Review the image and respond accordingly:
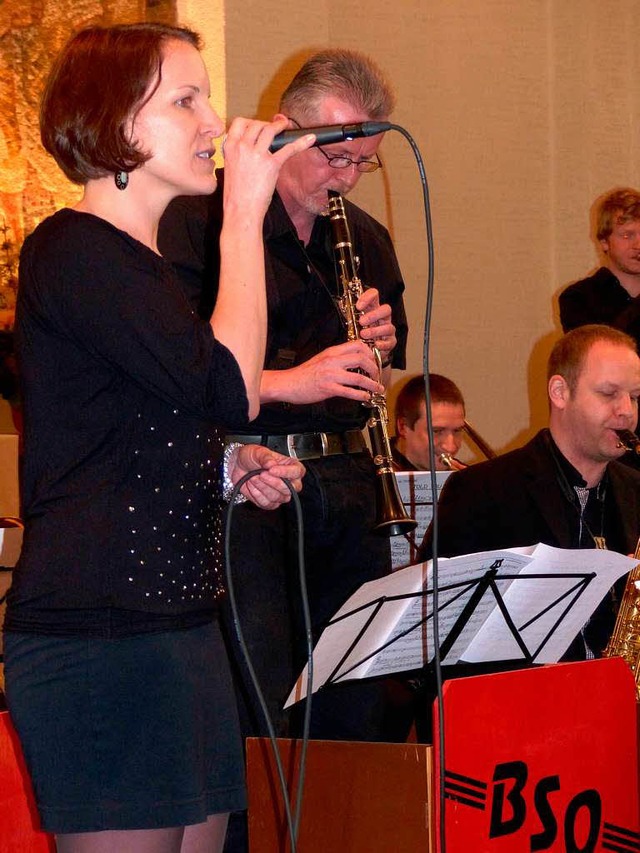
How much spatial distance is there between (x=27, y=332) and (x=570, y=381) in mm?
2157

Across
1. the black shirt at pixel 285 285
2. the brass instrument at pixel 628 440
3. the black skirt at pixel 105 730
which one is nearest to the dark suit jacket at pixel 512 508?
the brass instrument at pixel 628 440

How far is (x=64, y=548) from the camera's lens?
56.6 inches

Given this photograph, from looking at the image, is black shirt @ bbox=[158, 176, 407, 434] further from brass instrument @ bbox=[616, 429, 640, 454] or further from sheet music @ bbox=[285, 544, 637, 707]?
brass instrument @ bbox=[616, 429, 640, 454]

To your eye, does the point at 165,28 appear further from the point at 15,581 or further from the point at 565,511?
the point at 565,511

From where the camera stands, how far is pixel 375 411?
245 centimetres

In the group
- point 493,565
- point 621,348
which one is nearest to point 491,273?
point 621,348

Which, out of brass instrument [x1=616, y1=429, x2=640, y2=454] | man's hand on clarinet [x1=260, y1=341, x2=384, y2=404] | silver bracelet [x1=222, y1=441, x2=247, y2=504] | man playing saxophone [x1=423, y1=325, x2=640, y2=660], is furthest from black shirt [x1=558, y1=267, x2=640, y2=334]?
silver bracelet [x1=222, y1=441, x2=247, y2=504]

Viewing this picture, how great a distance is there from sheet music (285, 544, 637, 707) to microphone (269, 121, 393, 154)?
791 millimetres

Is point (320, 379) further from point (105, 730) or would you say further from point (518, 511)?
point (518, 511)

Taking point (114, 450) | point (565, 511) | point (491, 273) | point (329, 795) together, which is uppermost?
point (491, 273)

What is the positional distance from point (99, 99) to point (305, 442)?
1048 mm

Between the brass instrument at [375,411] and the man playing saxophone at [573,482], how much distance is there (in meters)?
0.70

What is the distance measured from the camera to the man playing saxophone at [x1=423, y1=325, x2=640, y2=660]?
319cm

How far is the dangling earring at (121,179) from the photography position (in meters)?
1.54
